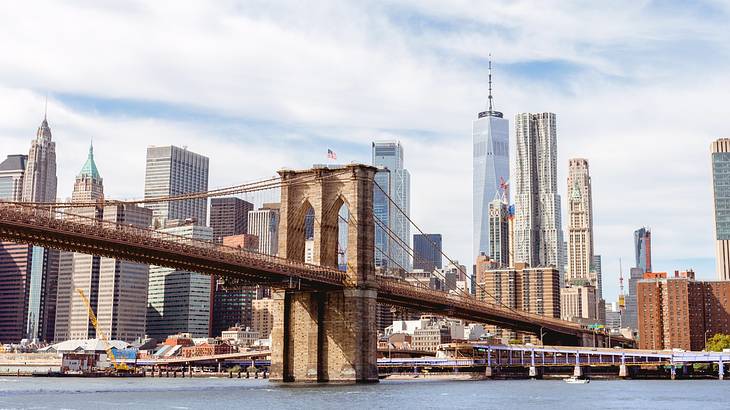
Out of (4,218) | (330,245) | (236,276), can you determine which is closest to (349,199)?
(330,245)

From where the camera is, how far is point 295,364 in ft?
276

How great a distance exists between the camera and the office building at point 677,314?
188 m

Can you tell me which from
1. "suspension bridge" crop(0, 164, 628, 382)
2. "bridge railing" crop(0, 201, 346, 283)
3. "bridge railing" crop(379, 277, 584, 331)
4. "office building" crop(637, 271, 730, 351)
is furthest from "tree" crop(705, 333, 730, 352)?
"bridge railing" crop(0, 201, 346, 283)

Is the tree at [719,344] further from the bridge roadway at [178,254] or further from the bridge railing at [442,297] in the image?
the bridge roadway at [178,254]

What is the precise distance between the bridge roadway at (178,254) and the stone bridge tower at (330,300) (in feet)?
6.70

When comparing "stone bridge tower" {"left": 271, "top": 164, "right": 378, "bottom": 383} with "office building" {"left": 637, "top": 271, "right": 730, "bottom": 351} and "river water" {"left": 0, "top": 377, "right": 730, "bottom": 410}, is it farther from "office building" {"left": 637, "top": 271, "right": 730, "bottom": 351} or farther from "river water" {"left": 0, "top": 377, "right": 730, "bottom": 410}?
"office building" {"left": 637, "top": 271, "right": 730, "bottom": 351}

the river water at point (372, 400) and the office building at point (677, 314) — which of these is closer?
the river water at point (372, 400)

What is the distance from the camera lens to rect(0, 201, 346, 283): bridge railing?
62.0 m

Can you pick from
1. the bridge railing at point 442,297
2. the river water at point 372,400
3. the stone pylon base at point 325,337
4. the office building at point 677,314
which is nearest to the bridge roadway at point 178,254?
the bridge railing at point 442,297

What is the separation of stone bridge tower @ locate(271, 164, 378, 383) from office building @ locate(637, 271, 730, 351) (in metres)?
116

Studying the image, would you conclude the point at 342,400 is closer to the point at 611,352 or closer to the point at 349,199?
the point at 349,199

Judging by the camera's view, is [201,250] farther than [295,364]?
No

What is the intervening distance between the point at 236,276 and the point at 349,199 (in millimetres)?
11773

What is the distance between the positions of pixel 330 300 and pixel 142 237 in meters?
20.4
